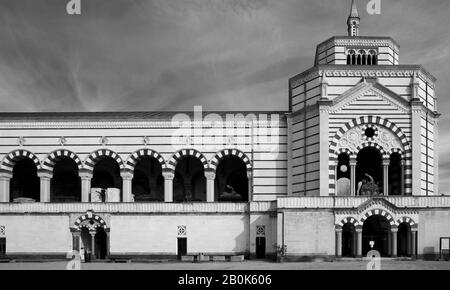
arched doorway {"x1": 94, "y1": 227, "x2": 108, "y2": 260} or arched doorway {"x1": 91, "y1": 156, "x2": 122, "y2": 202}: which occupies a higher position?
arched doorway {"x1": 91, "y1": 156, "x2": 122, "y2": 202}

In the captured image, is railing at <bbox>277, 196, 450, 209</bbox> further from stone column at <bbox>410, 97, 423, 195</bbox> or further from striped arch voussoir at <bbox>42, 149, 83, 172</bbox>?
striped arch voussoir at <bbox>42, 149, 83, 172</bbox>

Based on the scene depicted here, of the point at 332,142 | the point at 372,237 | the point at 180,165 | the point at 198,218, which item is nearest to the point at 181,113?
the point at 180,165

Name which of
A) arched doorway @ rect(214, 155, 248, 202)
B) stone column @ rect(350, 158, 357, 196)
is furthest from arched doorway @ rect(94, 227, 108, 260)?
stone column @ rect(350, 158, 357, 196)

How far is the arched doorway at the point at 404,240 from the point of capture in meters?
31.0

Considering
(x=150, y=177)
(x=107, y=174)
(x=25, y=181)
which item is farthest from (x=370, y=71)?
(x=25, y=181)

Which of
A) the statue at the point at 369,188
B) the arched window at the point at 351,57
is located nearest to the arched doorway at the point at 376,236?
the statue at the point at 369,188

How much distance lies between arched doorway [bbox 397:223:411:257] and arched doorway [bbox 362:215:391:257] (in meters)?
0.99

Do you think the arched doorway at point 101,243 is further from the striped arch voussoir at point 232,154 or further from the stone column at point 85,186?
the striped arch voussoir at point 232,154

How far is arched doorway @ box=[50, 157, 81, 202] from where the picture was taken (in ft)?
135

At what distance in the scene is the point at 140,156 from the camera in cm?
3791

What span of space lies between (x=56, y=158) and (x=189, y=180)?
9.80 m

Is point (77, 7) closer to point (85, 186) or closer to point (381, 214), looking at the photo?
point (381, 214)

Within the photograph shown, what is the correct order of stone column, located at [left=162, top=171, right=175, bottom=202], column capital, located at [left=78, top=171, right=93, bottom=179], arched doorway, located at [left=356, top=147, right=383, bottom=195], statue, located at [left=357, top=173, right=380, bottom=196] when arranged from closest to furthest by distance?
statue, located at [left=357, top=173, right=380, bottom=196], arched doorway, located at [left=356, top=147, right=383, bottom=195], stone column, located at [left=162, top=171, right=175, bottom=202], column capital, located at [left=78, top=171, right=93, bottom=179]

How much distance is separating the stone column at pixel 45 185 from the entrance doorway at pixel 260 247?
14.8 metres
